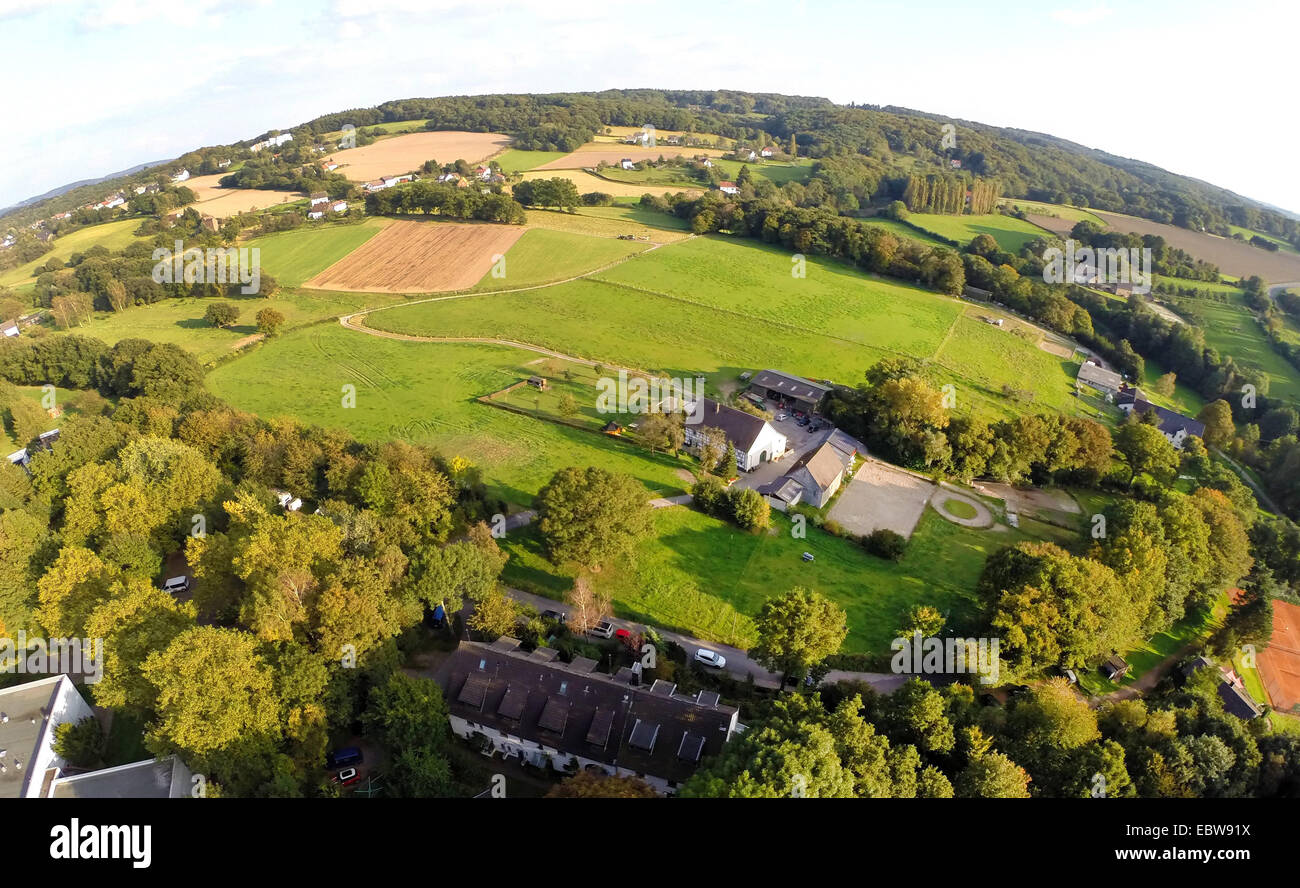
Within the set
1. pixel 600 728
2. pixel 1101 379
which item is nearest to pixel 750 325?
pixel 1101 379

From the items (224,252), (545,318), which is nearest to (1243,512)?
(545,318)

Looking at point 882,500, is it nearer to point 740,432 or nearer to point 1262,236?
point 740,432

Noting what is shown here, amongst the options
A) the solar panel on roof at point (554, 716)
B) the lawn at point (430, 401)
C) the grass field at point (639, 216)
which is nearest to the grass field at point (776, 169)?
the grass field at point (639, 216)

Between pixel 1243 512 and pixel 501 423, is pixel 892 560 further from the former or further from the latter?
pixel 501 423

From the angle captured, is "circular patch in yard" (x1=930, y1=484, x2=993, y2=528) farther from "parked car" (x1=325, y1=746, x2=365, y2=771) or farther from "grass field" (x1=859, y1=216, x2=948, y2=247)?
"grass field" (x1=859, y1=216, x2=948, y2=247)

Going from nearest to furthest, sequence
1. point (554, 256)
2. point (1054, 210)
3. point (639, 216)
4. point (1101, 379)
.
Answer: point (1101, 379)
point (554, 256)
point (639, 216)
point (1054, 210)

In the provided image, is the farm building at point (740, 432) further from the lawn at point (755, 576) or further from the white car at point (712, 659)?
the white car at point (712, 659)
